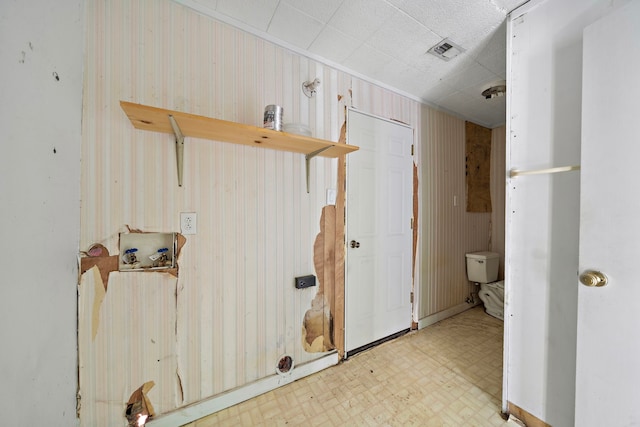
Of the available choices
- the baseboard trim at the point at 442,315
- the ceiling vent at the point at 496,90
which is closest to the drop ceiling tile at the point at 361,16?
the ceiling vent at the point at 496,90

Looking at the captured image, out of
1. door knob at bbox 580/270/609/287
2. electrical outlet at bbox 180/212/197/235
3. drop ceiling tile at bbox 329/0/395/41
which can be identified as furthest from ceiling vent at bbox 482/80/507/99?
electrical outlet at bbox 180/212/197/235

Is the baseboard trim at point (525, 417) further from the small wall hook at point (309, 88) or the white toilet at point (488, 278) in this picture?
the small wall hook at point (309, 88)

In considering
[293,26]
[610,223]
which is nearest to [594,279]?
[610,223]

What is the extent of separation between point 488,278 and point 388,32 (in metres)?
2.87

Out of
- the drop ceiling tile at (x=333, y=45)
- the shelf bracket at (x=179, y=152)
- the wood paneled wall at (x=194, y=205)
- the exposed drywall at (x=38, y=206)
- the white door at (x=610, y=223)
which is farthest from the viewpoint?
the drop ceiling tile at (x=333, y=45)

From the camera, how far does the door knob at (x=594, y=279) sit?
0.94 meters

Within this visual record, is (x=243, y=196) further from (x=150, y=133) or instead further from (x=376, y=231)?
(x=376, y=231)

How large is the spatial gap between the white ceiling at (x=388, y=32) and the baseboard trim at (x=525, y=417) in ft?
7.75

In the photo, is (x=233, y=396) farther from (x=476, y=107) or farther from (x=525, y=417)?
(x=476, y=107)

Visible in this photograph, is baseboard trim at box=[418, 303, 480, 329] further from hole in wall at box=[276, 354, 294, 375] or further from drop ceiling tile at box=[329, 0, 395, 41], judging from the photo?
drop ceiling tile at box=[329, 0, 395, 41]

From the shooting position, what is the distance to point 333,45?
5.26ft

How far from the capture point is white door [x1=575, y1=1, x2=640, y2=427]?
2.91 feet

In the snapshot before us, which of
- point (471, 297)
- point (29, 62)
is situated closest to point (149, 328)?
point (29, 62)

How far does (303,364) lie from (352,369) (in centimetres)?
41
